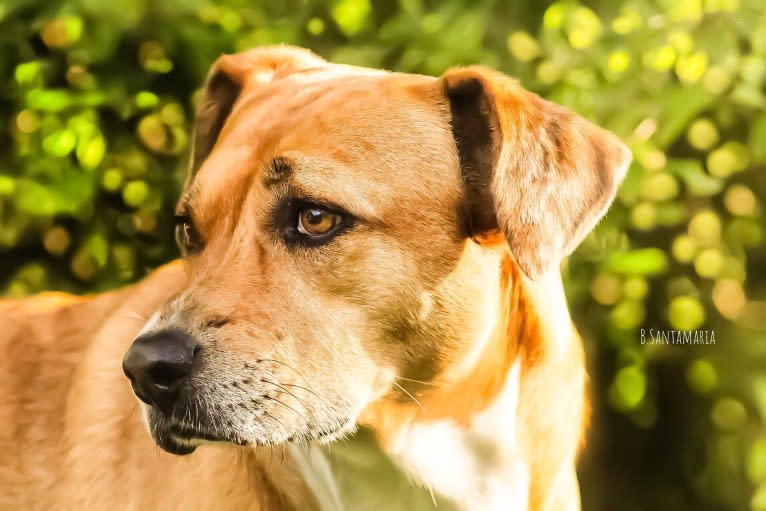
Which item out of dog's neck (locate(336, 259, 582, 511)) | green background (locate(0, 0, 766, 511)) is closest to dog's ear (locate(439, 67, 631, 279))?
dog's neck (locate(336, 259, 582, 511))

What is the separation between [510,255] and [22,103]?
1727 millimetres

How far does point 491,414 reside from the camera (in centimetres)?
243

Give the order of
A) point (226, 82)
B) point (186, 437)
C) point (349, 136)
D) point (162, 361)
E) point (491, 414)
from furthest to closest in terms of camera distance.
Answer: point (226, 82) → point (491, 414) → point (349, 136) → point (186, 437) → point (162, 361)

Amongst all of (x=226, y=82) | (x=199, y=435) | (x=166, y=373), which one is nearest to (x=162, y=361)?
(x=166, y=373)

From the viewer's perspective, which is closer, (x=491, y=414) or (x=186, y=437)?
(x=186, y=437)

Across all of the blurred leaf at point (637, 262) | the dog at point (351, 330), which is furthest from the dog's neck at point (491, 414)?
the blurred leaf at point (637, 262)

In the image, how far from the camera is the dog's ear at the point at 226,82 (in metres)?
2.82

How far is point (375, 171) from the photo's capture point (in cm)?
227

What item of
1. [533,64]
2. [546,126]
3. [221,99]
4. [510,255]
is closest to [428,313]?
[510,255]

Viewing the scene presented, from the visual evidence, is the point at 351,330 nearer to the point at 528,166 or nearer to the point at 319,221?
the point at 319,221

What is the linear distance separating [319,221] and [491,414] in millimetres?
604

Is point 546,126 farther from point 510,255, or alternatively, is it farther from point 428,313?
point 428,313

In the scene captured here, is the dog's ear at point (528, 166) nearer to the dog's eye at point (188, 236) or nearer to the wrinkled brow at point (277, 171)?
the wrinkled brow at point (277, 171)

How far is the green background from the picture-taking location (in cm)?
326
